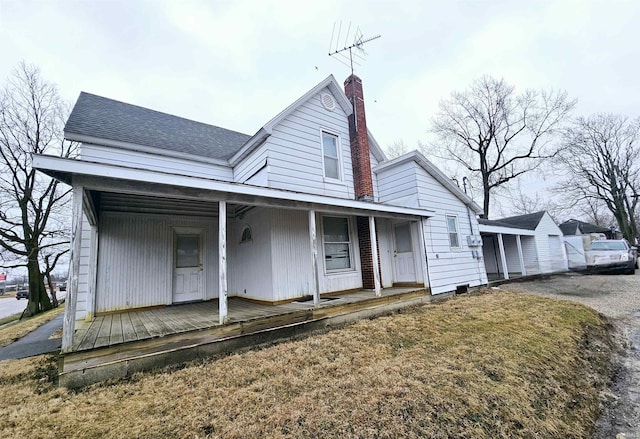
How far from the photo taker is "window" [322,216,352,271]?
24.8ft

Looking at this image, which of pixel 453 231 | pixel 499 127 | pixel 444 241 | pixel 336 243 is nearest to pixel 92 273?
pixel 336 243

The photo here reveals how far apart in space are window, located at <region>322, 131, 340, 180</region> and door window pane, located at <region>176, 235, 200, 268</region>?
14.2 ft

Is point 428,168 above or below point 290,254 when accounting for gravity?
above

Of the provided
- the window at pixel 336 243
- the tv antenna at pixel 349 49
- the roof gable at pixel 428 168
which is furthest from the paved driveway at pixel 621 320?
the tv antenna at pixel 349 49

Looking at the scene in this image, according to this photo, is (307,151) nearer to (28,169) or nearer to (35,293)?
(28,169)

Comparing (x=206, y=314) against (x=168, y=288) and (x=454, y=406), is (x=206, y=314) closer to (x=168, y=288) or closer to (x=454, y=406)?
(x=168, y=288)

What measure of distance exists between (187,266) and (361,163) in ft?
19.6

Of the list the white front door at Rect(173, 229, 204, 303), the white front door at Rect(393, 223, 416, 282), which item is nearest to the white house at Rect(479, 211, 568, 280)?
the white front door at Rect(393, 223, 416, 282)

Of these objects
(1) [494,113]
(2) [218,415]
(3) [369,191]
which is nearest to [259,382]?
(2) [218,415]

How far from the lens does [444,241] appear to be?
9.05m

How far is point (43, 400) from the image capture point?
296cm

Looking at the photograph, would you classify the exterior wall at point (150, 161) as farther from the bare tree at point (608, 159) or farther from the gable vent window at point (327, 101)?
the bare tree at point (608, 159)

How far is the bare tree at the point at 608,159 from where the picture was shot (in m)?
23.5

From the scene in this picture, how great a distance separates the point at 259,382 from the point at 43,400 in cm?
235
